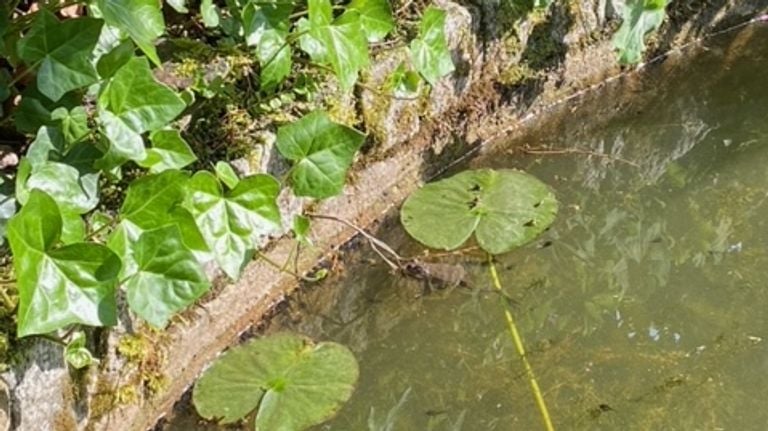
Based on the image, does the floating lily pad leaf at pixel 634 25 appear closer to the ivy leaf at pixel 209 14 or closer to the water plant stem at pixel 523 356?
the water plant stem at pixel 523 356

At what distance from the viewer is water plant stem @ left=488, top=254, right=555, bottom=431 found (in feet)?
6.38

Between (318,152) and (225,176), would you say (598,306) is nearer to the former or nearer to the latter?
(318,152)

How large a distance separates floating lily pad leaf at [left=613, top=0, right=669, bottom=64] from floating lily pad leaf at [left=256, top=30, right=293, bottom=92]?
Answer: 95 centimetres

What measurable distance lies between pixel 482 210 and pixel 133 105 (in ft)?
3.20

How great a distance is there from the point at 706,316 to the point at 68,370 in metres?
1.17

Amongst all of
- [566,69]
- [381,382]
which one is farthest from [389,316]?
[566,69]

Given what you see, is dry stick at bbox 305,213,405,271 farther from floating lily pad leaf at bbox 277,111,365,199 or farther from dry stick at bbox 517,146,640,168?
dry stick at bbox 517,146,640,168

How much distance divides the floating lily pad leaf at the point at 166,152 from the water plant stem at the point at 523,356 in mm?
726

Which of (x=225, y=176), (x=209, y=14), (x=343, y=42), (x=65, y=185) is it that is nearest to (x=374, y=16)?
(x=343, y=42)

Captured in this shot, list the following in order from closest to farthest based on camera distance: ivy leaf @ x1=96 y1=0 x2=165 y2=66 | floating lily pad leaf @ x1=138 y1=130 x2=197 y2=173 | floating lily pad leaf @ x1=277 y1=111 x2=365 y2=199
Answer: ivy leaf @ x1=96 y1=0 x2=165 y2=66 → floating lily pad leaf @ x1=138 y1=130 x2=197 y2=173 → floating lily pad leaf @ x1=277 y1=111 x2=365 y2=199

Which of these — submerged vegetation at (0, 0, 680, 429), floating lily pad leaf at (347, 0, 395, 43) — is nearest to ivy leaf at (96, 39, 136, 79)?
submerged vegetation at (0, 0, 680, 429)

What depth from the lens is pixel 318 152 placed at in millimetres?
1882

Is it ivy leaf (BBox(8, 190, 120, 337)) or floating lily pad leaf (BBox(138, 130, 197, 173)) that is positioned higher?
ivy leaf (BBox(8, 190, 120, 337))

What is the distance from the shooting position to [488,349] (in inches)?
82.8
